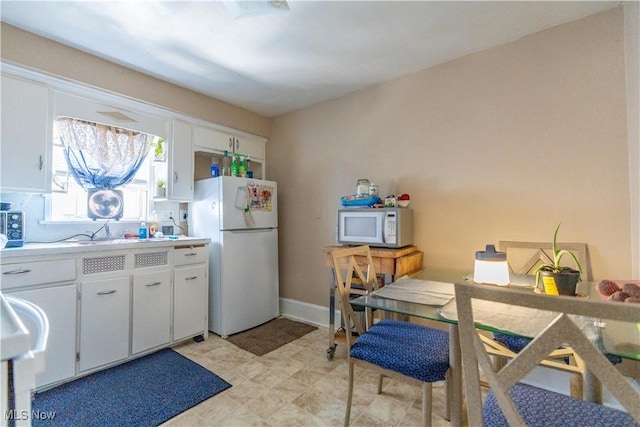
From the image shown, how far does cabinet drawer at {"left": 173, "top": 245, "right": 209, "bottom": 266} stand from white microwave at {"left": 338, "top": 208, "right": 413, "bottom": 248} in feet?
4.16

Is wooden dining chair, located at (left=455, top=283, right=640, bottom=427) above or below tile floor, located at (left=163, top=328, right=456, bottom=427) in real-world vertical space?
above

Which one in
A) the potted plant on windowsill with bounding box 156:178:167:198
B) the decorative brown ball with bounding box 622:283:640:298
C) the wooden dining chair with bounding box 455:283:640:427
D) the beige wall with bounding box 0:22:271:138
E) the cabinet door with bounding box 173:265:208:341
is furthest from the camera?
the potted plant on windowsill with bounding box 156:178:167:198

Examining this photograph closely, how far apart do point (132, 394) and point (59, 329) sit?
0.63 metres

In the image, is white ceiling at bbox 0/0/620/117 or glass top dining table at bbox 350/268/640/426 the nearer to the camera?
glass top dining table at bbox 350/268/640/426

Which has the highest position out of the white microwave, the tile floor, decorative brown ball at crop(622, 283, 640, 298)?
the white microwave

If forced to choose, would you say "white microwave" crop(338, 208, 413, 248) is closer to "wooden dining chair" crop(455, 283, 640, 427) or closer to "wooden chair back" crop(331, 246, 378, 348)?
"wooden chair back" crop(331, 246, 378, 348)

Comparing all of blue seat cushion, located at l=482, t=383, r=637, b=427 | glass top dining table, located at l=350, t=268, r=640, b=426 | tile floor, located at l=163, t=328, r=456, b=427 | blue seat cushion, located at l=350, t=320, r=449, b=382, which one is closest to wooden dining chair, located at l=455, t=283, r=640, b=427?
blue seat cushion, located at l=482, t=383, r=637, b=427

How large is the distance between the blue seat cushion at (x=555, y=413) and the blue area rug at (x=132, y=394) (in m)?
1.61

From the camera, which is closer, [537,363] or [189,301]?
[537,363]

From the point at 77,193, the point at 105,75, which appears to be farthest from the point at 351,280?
the point at 105,75

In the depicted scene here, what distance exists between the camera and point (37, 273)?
175 cm

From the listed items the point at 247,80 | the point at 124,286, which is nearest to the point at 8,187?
the point at 124,286

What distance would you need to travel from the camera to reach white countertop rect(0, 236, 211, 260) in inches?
66.2

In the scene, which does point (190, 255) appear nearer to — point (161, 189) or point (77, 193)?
point (161, 189)
